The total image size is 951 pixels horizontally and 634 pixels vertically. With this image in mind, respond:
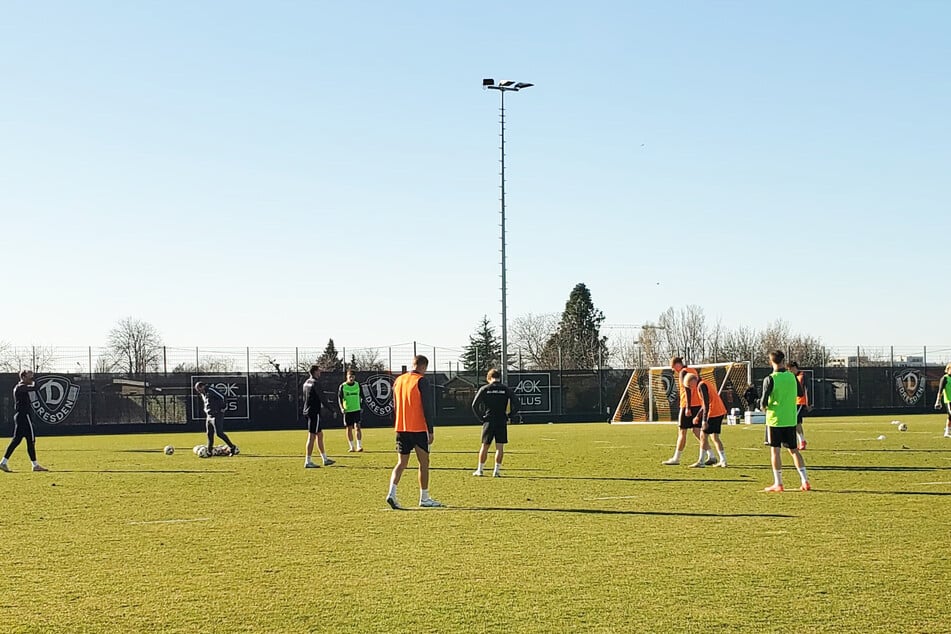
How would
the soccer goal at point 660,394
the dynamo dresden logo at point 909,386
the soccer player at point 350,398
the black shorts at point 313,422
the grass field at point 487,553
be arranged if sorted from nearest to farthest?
the grass field at point 487,553 < the black shorts at point 313,422 < the soccer player at point 350,398 < the soccer goal at point 660,394 < the dynamo dresden logo at point 909,386

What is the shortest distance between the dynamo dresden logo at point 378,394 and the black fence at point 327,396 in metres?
0.04

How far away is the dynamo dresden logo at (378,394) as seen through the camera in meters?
47.7

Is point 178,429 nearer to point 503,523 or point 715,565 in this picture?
point 503,523

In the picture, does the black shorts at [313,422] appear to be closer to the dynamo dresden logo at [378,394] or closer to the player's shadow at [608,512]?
the player's shadow at [608,512]

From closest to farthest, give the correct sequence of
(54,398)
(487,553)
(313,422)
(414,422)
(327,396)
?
(487,553) → (414,422) → (313,422) → (54,398) → (327,396)

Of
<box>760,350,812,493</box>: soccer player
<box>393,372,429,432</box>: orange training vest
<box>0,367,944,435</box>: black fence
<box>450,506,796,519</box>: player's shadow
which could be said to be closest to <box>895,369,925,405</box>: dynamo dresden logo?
<box>0,367,944,435</box>: black fence

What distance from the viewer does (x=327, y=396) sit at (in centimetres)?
4706

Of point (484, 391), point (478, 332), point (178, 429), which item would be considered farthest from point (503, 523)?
point (478, 332)

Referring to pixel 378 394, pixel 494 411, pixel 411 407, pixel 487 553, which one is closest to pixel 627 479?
pixel 494 411

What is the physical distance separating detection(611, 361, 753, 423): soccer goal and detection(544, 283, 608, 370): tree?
37983 millimetres

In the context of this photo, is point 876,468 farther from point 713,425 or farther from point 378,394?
point 378,394

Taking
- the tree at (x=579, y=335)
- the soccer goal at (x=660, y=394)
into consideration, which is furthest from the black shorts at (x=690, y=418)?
the tree at (x=579, y=335)

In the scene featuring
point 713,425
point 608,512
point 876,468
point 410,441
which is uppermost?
point 410,441

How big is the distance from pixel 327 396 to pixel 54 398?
10939mm
